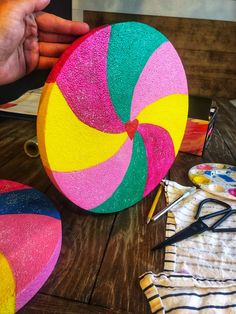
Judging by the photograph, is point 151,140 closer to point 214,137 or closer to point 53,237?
point 53,237

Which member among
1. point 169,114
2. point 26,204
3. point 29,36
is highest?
point 29,36

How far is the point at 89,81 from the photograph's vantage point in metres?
0.43

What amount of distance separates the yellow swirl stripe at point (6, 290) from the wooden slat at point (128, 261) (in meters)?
0.10

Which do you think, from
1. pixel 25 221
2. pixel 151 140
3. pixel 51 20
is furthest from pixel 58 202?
pixel 51 20

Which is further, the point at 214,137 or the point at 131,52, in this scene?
the point at 214,137

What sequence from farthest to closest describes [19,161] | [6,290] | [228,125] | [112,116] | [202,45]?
[202,45], [228,125], [19,161], [112,116], [6,290]

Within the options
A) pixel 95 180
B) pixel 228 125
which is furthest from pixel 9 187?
pixel 228 125

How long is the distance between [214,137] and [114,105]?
595 mm

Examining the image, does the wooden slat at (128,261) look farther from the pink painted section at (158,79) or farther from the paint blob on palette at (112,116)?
the pink painted section at (158,79)

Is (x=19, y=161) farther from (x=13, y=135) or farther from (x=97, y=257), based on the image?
(x=97, y=257)

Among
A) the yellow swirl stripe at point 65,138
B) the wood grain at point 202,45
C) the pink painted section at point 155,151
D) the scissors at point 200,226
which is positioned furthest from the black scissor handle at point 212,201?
the wood grain at point 202,45

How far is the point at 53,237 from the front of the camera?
1.45 ft

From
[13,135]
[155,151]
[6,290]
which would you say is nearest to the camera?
[6,290]

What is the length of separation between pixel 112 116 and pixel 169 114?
0.16 m
